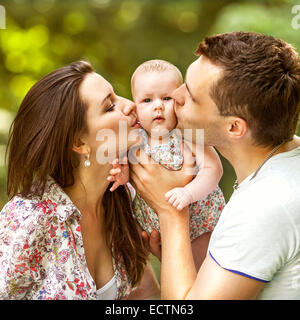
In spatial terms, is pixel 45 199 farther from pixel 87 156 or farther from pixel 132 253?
pixel 132 253

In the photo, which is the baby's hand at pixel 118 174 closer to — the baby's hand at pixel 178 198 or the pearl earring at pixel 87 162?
the pearl earring at pixel 87 162

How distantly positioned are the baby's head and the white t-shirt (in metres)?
0.58

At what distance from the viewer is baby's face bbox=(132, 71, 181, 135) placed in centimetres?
217

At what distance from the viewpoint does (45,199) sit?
6.48 ft

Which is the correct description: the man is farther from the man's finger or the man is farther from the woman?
the woman

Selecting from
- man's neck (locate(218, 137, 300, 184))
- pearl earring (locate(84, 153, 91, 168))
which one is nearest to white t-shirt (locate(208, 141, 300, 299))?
man's neck (locate(218, 137, 300, 184))

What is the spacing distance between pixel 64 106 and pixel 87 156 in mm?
273

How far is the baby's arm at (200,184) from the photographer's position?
82.8 inches

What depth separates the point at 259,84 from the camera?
184cm

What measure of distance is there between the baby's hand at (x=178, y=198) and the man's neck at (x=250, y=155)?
254 mm

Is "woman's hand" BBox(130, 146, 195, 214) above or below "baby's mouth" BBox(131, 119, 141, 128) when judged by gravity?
below

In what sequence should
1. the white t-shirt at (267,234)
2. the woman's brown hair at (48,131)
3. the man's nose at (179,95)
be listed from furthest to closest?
the man's nose at (179,95) < the woman's brown hair at (48,131) < the white t-shirt at (267,234)

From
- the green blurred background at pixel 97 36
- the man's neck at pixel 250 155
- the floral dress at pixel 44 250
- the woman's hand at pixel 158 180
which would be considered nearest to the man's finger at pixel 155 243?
the woman's hand at pixel 158 180
